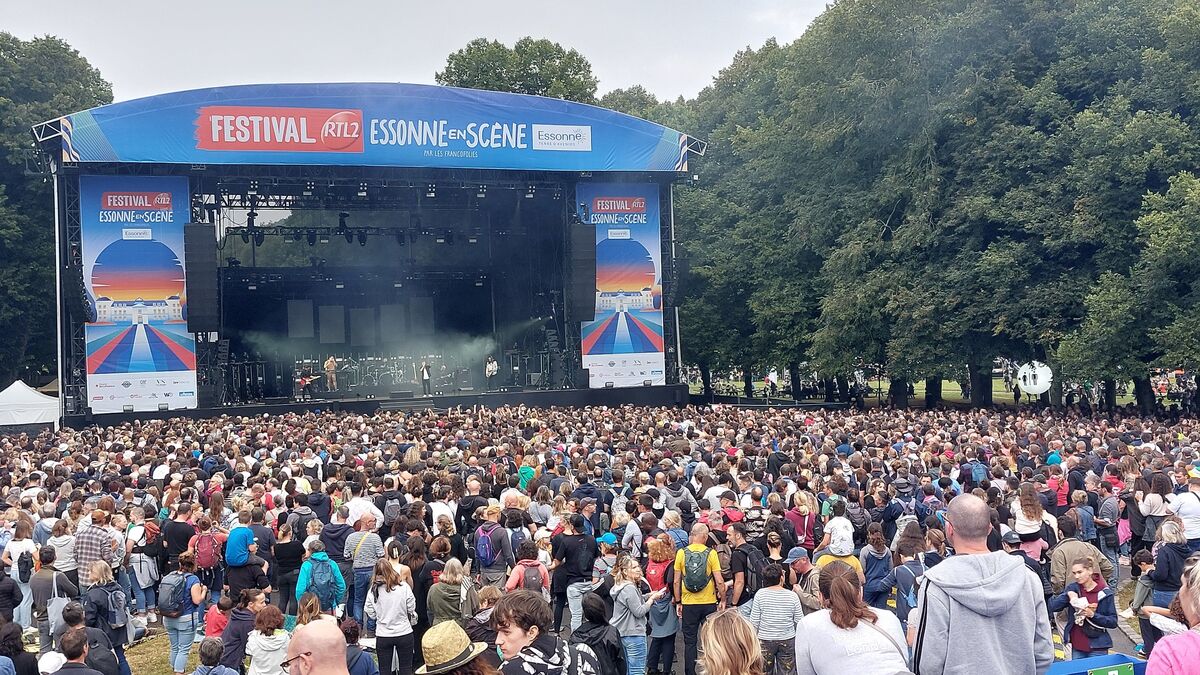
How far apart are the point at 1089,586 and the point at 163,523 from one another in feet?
26.3

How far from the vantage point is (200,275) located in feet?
85.7

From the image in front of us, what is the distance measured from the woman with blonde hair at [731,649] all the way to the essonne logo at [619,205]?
26669mm

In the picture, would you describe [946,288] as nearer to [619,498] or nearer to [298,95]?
[298,95]

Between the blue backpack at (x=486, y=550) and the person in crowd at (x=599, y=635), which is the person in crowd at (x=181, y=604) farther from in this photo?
the person in crowd at (x=599, y=635)

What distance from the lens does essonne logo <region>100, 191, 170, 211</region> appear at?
26641 millimetres

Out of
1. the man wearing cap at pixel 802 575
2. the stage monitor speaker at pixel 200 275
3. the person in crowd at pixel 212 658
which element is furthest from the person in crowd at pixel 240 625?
the stage monitor speaker at pixel 200 275

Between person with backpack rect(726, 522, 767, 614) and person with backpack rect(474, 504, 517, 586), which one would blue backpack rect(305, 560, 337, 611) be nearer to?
person with backpack rect(474, 504, 517, 586)

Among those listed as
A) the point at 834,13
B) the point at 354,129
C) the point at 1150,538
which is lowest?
the point at 1150,538

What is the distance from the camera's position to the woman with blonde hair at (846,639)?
376 centimetres

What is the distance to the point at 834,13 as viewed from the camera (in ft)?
105

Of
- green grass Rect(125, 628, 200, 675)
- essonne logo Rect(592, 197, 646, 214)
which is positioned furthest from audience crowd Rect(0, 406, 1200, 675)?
essonne logo Rect(592, 197, 646, 214)

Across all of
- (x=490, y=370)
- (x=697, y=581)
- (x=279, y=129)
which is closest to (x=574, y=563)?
(x=697, y=581)

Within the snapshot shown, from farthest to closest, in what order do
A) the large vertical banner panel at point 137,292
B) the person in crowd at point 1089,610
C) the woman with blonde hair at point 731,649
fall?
the large vertical banner panel at point 137,292 → the person in crowd at point 1089,610 → the woman with blonde hair at point 731,649

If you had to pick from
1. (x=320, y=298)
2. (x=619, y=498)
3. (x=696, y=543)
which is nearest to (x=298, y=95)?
(x=320, y=298)
